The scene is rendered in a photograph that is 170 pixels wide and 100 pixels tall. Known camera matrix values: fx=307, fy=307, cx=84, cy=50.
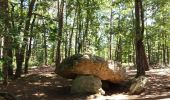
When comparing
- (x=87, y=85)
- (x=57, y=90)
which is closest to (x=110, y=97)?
(x=87, y=85)

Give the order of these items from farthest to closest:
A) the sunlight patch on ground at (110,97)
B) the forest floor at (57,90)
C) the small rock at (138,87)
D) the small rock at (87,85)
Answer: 1. the small rock at (87,85)
2. the small rock at (138,87)
3. the forest floor at (57,90)
4. the sunlight patch on ground at (110,97)

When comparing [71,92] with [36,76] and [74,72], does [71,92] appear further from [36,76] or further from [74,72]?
[36,76]

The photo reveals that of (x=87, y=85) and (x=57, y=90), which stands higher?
(x=87, y=85)

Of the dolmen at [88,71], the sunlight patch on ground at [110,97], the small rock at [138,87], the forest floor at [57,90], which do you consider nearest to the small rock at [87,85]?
the dolmen at [88,71]

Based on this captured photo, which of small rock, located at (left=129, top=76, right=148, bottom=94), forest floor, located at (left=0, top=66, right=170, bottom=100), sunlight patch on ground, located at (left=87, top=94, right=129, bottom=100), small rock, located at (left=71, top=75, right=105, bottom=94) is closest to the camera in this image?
sunlight patch on ground, located at (left=87, top=94, right=129, bottom=100)

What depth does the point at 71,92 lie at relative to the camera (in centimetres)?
1602

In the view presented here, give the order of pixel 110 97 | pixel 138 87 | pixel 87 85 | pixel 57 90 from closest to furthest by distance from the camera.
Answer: pixel 110 97 < pixel 138 87 < pixel 87 85 < pixel 57 90

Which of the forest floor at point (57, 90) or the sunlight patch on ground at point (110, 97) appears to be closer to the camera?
the sunlight patch on ground at point (110, 97)

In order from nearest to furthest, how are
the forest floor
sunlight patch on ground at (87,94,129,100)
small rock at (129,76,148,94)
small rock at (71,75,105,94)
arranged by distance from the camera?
sunlight patch on ground at (87,94,129,100) → the forest floor → small rock at (129,76,148,94) → small rock at (71,75,105,94)

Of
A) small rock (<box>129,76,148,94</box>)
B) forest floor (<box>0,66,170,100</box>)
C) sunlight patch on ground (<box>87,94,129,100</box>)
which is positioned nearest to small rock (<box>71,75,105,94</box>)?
forest floor (<box>0,66,170,100</box>)

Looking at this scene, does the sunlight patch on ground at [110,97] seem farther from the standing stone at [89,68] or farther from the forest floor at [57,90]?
the standing stone at [89,68]

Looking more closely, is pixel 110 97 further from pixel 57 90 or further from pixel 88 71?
pixel 57 90

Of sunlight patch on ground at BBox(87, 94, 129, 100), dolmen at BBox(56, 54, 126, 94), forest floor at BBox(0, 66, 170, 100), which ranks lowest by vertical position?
sunlight patch on ground at BBox(87, 94, 129, 100)

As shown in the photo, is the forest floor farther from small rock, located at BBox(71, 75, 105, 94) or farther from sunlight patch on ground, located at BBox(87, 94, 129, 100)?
small rock, located at BBox(71, 75, 105, 94)
